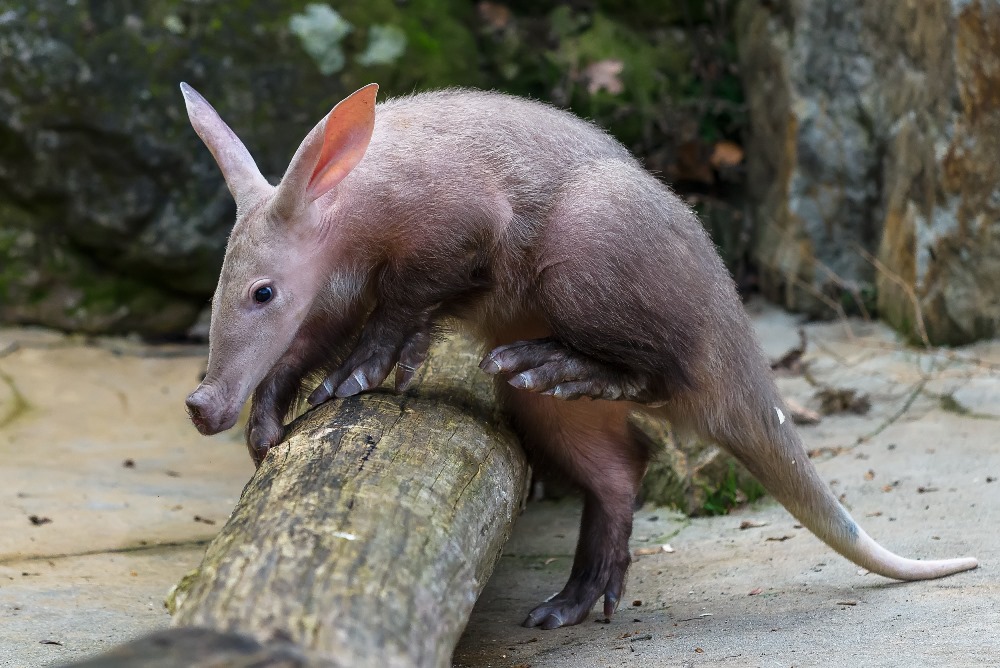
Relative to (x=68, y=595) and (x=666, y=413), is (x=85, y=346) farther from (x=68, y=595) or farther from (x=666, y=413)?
(x=666, y=413)

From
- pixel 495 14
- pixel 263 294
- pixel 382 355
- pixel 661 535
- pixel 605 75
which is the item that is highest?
pixel 495 14

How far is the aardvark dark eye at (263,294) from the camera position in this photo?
10.4 ft

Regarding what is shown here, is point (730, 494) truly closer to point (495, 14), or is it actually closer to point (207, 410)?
point (207, 410)

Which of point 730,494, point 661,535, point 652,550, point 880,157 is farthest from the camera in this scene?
point 880,157

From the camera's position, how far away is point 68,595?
3510 mm

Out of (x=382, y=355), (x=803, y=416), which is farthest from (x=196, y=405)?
(x=803, y=416)

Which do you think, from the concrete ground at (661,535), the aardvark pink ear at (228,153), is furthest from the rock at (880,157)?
the aardvark pink ear at (228,153)

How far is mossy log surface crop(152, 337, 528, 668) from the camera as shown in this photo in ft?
7.05

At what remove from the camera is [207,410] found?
3049 mm

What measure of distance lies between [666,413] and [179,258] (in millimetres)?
4173

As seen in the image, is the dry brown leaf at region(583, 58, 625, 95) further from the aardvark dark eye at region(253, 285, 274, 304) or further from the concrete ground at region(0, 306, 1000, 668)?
the aardvark dark eye at region(253, 285, 274, 304)

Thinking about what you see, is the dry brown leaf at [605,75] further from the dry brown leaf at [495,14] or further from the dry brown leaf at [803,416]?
the dry brown leaf at [803,416]


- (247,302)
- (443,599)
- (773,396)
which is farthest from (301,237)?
(773,396)

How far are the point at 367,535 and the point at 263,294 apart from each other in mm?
989
